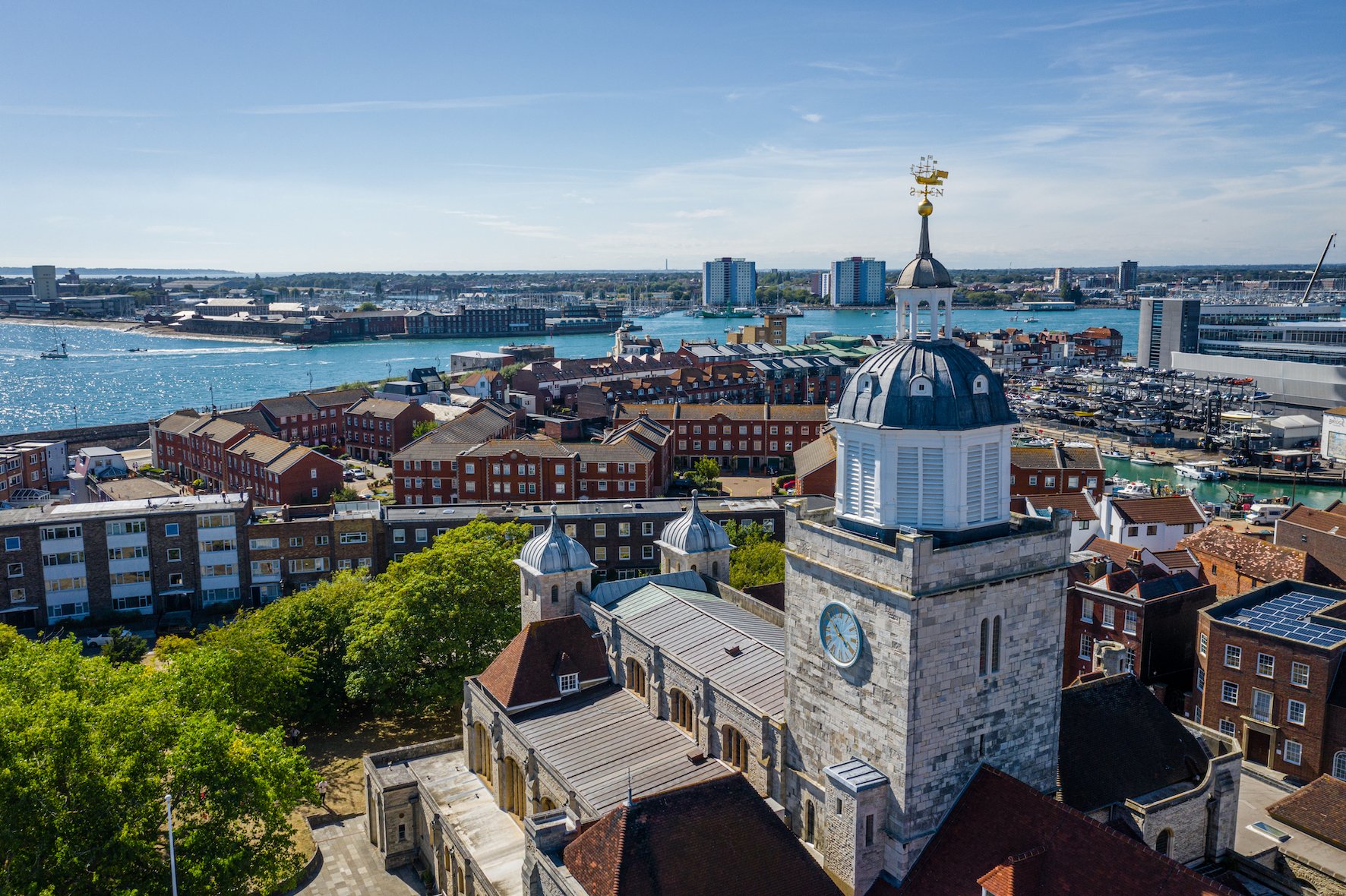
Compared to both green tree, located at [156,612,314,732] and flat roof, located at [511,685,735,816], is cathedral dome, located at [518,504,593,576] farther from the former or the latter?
green tree, located at [156,612,314,732]

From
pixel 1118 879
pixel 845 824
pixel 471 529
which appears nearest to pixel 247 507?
pixel 471 529

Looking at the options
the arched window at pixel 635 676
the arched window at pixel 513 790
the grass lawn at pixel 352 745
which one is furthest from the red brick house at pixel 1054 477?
the arched window at pixel 513 790

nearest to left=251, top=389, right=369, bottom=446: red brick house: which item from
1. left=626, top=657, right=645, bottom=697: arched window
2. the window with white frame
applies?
left=626, top=657, right=645, bottom=697: arched window

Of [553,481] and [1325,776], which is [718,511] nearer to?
[553,481]

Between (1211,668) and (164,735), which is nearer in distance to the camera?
(164,735)

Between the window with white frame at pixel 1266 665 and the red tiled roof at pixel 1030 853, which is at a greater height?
the red tiled roof at pixel 1030 853

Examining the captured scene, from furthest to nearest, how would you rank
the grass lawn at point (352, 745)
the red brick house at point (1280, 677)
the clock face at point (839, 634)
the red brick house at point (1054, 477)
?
the red brick house at point (1054, 477) → the grass lawn at point (352, 745) → the red brick house at point (1280, 677) → the clock face at point (839, 634)

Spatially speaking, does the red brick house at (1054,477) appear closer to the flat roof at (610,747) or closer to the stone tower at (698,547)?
the stone tower at (698,547)
